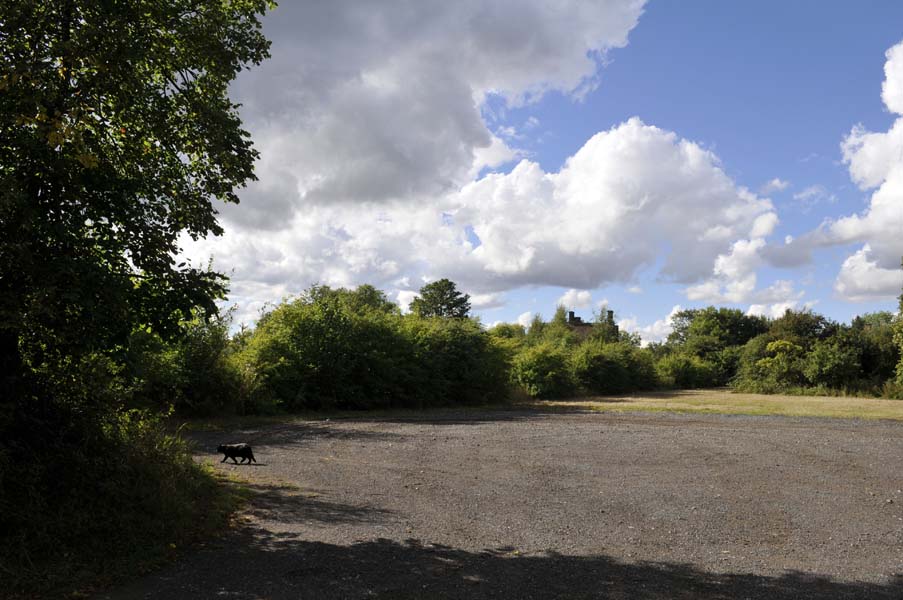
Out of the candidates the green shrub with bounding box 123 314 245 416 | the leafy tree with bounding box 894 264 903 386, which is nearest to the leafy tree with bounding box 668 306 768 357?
the leafy tree with bounding box 894 264 903 386

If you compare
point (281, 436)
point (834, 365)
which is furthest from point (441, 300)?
point (281, 436)

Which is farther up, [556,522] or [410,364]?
[410,364]

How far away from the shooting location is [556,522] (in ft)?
24.4

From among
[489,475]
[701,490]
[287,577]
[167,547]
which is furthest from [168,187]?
[701,490]

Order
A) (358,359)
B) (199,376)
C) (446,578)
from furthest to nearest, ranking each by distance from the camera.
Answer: (358,359)
(199,376)
(446,578)

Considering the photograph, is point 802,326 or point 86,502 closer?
point 86,502

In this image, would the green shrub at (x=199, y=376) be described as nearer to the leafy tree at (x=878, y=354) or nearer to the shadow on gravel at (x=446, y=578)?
the shadow on gravel at (x=446, y=578)

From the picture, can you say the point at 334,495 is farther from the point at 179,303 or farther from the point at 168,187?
the point at 168,187

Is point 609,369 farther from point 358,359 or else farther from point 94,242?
point 94,242

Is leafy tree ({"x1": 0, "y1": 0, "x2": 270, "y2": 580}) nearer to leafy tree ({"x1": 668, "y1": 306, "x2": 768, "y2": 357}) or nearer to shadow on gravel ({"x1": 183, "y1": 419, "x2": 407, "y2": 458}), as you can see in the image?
shadow on gravel ({"x1": 183, "y1": 419, "x2": 407, "y2": 458})

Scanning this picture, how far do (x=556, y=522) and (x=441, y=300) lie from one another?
6809 centimetres

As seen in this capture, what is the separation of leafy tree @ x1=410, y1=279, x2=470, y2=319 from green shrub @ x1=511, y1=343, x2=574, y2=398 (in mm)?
39191

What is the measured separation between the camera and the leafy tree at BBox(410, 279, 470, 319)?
245ft

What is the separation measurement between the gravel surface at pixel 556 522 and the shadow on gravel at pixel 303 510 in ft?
0.13
